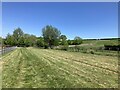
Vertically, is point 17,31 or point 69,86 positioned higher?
point 17,31

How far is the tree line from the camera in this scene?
112 metres

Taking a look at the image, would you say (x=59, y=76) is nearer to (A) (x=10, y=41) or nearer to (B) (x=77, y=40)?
(B) (x=77, y=40)

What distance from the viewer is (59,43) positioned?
4491 inches

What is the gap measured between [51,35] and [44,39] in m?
5.15

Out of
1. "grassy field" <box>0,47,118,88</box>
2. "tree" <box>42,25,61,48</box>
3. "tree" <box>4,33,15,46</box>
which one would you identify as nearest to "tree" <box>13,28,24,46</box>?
"tree" <box>4,33,15,46</box>

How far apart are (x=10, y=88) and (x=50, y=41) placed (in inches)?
4086

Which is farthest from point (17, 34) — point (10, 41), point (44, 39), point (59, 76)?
point (59, 76)

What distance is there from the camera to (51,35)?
112 m

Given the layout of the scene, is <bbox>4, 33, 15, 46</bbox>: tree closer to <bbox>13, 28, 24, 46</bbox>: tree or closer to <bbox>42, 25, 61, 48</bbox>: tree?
<bbox>13, 28, 24, 46</bbox>: tree

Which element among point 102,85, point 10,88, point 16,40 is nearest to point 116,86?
point 102,85

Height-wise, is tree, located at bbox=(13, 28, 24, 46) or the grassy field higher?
tree, located at bbox=(13, 28, 24, 46)

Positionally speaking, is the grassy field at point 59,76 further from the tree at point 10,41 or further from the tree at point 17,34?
the tree at point 17,34

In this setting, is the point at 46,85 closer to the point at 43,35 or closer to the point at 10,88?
the point at 10,88

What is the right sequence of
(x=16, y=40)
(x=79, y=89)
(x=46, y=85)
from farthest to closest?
(x=16, y=40), (x=46, y=85), (x=79, y=89)
